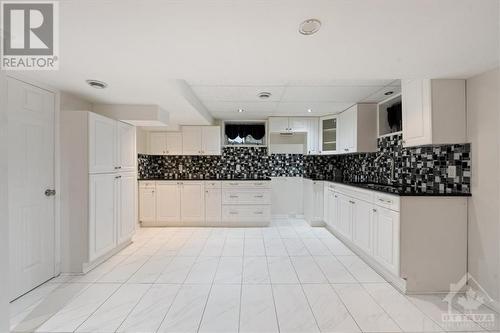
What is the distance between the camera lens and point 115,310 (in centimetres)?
202

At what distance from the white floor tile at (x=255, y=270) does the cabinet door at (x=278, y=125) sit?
2647 millimetres

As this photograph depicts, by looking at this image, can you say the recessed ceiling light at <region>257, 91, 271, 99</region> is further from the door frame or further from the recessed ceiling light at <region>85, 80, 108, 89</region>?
the door frame

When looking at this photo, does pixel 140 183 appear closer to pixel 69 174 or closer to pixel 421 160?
pixel 69 174

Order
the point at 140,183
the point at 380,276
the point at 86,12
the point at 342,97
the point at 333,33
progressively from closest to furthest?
the point at 86,12, the point at 333,33, the point at 380,276, the point at 342,97, the point at 140,183

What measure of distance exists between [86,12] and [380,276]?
3277mm

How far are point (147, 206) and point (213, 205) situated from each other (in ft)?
4.01

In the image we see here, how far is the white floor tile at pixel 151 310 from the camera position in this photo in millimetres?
1810

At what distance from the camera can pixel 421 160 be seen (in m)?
2.89

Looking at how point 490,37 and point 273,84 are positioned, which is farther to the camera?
point 273,84

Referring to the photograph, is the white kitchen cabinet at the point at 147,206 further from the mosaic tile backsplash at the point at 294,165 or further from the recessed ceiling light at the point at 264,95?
the recessed ceiling light at the point at 264,95

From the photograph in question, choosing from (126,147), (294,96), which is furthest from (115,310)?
(294,96)

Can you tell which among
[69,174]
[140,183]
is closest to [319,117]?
[140,183]

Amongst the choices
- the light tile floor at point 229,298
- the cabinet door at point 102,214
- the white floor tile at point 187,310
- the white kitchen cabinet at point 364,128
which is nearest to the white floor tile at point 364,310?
the light tile floor at point 229,298

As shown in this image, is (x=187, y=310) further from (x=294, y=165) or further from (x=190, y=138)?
(x=294, y=165)
